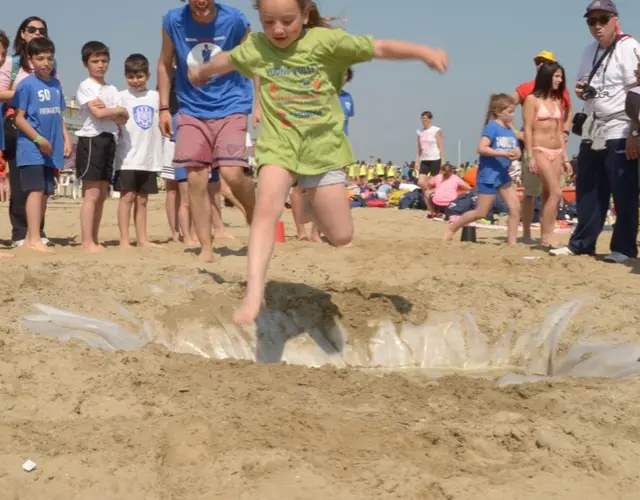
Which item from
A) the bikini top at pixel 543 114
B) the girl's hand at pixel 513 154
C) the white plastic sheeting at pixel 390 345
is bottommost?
the white plastic sheeting at pixel 390 345

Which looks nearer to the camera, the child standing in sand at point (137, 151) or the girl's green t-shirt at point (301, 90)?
the girl's green t-shirt at point (301, 90)

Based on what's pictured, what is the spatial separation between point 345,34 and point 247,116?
2038 mm

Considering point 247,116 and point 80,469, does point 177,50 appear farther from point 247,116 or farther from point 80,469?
point 80,469

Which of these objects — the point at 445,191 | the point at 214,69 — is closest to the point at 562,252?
the point at 214,69

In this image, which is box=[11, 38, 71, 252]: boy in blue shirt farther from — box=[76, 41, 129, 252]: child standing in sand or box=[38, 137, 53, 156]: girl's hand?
box=[76, 41, 129, 252]: child standing in sand

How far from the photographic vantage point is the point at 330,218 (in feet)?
15.2

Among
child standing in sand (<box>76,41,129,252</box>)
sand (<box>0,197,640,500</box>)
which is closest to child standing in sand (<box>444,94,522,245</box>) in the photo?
sand (<box>0,197,640,500</box>)

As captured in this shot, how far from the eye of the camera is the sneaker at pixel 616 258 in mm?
6793

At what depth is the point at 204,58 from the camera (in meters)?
6.29

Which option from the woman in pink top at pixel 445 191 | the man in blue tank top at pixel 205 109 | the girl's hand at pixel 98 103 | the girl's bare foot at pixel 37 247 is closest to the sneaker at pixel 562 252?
the man in blue tank top at pixel 205 109

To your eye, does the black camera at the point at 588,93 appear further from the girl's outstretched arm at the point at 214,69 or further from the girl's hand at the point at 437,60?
the girl's outstretched arm at the point at 214,69

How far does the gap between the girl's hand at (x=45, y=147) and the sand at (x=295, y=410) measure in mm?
1584

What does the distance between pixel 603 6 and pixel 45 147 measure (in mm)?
4547

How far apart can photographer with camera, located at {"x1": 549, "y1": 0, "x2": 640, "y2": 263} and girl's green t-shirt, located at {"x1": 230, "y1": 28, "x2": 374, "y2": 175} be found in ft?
9.92
